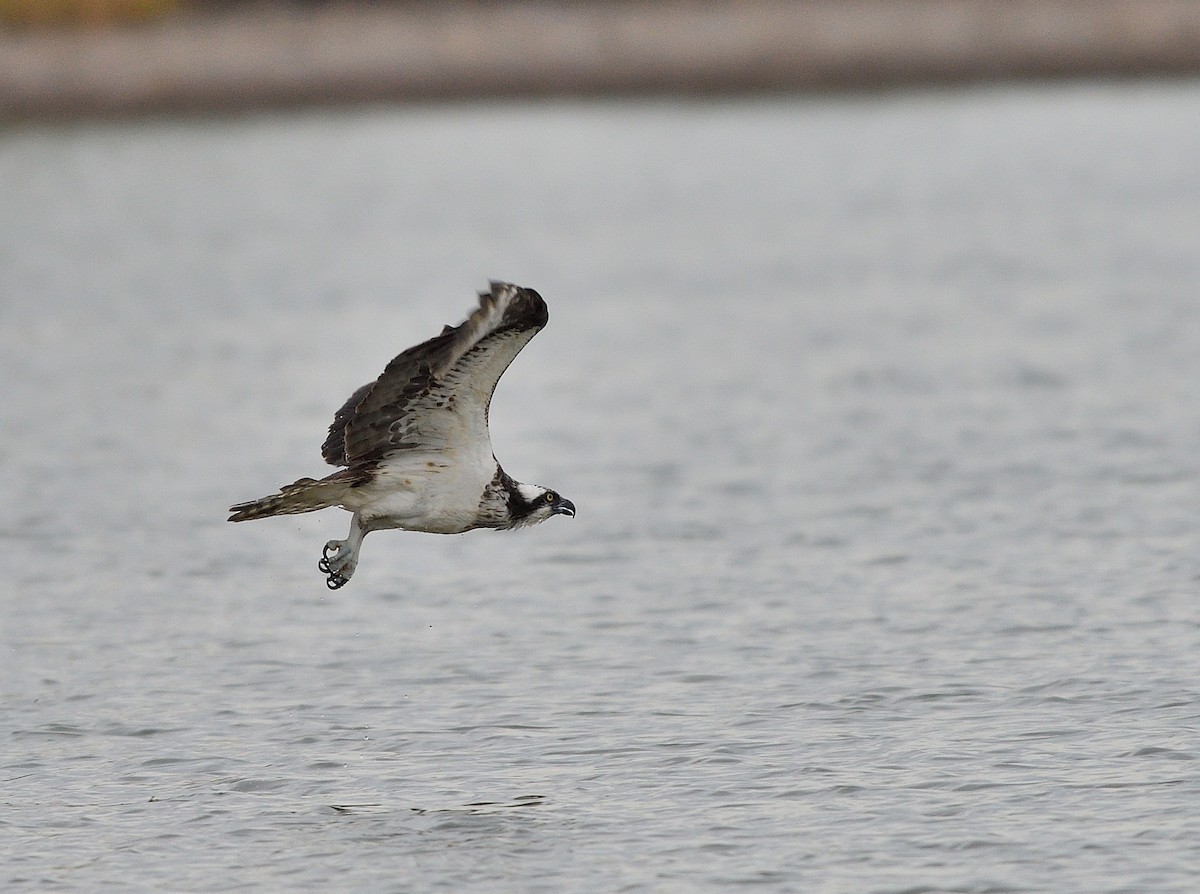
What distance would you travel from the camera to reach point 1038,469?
19328 millimetres

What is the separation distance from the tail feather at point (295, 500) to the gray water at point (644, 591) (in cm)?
134

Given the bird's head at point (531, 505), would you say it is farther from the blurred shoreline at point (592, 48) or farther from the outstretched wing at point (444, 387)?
the blurred shoreline at point (592, 48)

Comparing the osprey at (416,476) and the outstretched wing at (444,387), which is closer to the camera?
the outstretched wing at (444,387)

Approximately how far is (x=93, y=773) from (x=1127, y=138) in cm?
4400

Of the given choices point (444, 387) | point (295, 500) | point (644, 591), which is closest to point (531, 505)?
point (444, 387)

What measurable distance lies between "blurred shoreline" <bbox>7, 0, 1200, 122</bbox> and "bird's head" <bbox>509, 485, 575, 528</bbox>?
49538 mm

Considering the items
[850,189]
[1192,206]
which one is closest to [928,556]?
[1192,206]

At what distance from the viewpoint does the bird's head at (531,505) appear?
12000mm

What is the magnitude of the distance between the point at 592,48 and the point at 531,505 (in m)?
50.2

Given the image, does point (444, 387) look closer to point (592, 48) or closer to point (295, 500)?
point (295, 500)

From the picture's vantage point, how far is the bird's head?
12000 mm

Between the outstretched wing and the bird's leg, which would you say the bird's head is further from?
the bird's leg

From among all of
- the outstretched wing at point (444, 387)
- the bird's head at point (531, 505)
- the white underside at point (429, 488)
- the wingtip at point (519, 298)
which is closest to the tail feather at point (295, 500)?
the white underside at point (429, 488)

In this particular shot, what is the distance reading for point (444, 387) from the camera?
1153 cm
